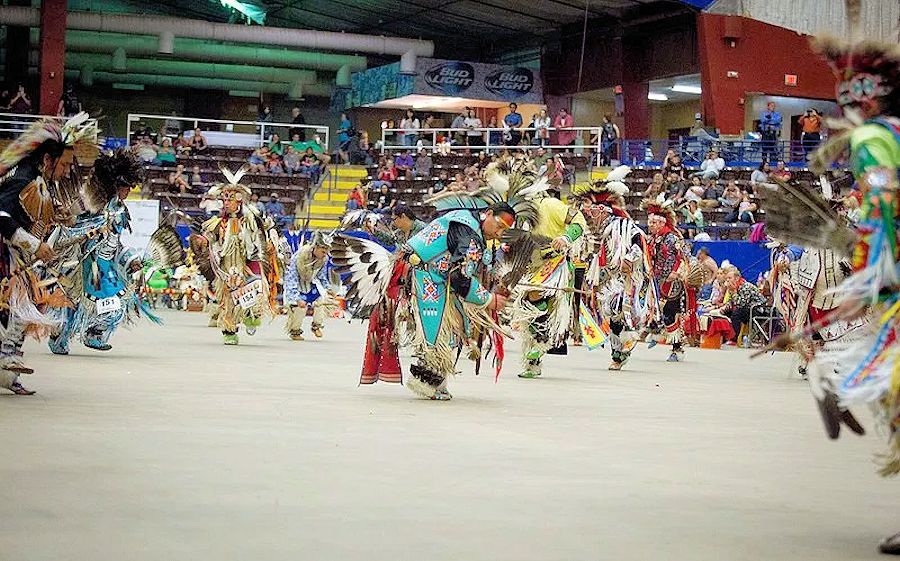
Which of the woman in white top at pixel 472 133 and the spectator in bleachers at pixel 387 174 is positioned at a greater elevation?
the woman in white top at pixel 472 133

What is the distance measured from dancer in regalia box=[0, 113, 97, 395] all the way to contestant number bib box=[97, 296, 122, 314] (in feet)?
10.7

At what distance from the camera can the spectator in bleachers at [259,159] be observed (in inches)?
1091

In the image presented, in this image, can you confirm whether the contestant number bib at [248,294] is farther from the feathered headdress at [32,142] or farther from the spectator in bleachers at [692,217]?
the spectator in bleachers at [692,217]

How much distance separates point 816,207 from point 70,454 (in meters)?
3.02

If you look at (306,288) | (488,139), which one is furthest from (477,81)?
(306,288)

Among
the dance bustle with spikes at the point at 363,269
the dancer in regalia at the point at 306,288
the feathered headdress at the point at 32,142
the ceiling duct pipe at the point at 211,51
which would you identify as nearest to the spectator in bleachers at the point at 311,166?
the ceiling duct pipe at the point at 211,51

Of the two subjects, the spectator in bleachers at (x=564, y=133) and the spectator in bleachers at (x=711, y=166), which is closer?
the spectator in bleachers at (x=711, y=166)

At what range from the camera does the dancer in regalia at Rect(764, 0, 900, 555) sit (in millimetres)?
3994

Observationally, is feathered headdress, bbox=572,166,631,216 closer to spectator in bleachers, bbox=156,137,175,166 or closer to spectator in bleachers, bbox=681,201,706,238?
spectator in bleachers, bbox=681,201,706,238

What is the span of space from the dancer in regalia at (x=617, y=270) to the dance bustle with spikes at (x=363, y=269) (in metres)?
3.66

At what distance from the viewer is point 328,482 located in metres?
4.89

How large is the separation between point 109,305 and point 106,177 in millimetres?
1085

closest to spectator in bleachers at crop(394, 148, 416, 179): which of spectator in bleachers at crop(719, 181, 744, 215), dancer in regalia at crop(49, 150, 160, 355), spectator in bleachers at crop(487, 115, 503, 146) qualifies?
spectator in bleachers at crop(487, 115, 503, 146)

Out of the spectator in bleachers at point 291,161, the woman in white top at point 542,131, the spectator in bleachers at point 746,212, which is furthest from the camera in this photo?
the spectator in bleachers at point 291,161
